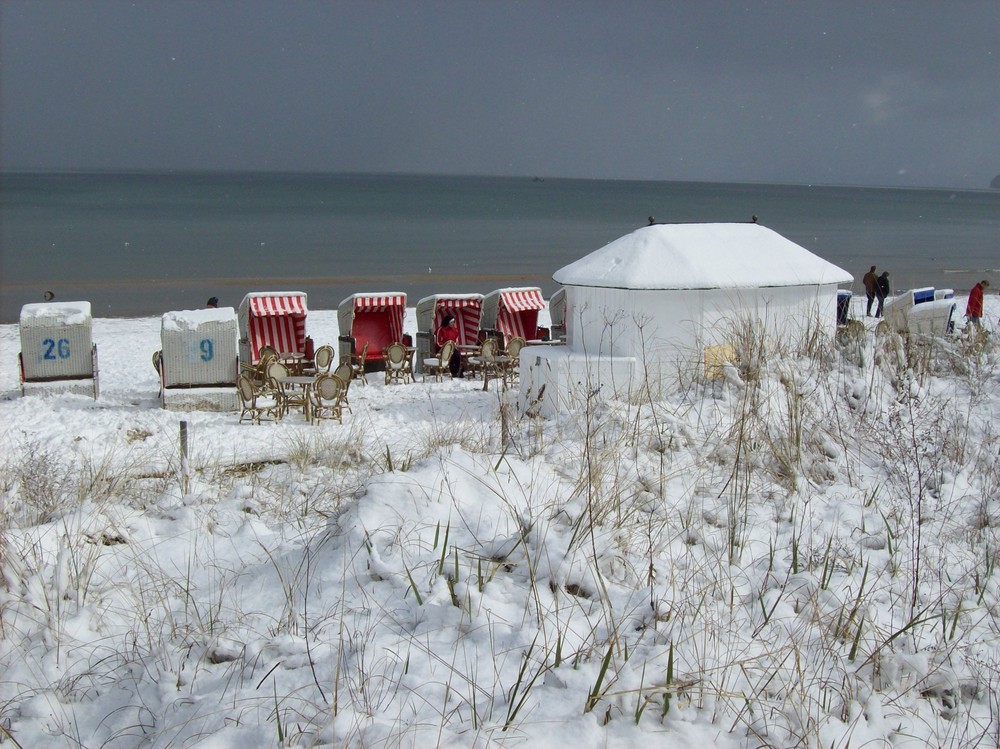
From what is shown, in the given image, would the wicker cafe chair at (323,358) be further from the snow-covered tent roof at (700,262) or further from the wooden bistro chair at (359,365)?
the snow-covered tent roof at (700,262)

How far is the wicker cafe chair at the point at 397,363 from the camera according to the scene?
55.4ft

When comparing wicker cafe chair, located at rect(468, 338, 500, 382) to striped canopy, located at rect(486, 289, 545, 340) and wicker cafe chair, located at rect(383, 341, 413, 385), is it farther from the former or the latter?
striped canopy, located at rect(486, 289, 545, 340)

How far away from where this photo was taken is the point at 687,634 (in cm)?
304

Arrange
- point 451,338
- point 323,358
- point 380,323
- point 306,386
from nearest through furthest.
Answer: point 306,386
point 323,358
point 451,338
point 380,323

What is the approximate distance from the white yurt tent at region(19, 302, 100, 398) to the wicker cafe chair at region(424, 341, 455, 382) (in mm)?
6425

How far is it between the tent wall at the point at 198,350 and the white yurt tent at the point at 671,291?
526 cm

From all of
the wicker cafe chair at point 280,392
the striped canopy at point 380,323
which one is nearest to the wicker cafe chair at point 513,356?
the striped canopy at point 380,323

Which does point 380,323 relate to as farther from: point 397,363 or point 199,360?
point 199,360

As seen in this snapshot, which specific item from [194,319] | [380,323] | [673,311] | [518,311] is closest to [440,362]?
[380,323]

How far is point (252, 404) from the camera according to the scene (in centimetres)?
1380

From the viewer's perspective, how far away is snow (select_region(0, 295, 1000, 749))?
269 centimetres

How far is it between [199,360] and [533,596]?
13025 millimetres

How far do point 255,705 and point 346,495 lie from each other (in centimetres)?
177

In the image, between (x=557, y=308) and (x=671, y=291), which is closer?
(x=671, y=291)
